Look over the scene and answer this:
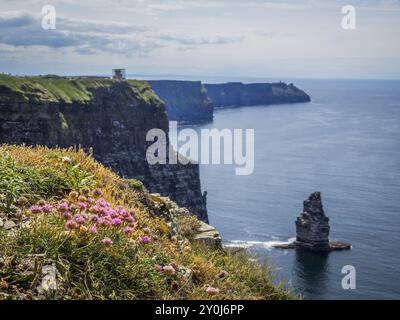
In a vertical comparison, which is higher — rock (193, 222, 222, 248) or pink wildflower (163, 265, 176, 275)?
pink wildflower (163, 265, 176, 275)

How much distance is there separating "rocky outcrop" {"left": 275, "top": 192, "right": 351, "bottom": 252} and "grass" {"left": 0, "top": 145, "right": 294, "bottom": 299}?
98479mm

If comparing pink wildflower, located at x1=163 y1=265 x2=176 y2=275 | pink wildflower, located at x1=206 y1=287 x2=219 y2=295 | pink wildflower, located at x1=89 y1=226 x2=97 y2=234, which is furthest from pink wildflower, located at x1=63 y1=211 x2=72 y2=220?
pink wildflower, located at x1=206 y1=287 x2=219 y2=295

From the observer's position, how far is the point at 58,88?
4857 inches

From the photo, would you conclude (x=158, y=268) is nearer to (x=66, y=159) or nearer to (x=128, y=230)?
(x=128, y=230)

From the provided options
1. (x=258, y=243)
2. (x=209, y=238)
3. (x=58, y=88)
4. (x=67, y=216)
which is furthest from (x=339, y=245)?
(x=67, y=216)

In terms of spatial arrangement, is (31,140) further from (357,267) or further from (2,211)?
(2,211)

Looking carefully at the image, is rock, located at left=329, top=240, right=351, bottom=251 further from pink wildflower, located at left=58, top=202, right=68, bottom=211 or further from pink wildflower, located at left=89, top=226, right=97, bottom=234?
pink wildflower, located at left=89, top=226, right=97, bottom=234

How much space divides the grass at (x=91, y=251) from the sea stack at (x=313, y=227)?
328ft

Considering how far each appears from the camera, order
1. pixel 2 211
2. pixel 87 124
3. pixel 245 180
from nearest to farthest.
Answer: pixel 2 211 < pixel 87 124 < pixel 245 180

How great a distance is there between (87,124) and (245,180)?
228 feet

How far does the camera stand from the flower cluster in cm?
903

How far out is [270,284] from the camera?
12.4 m
